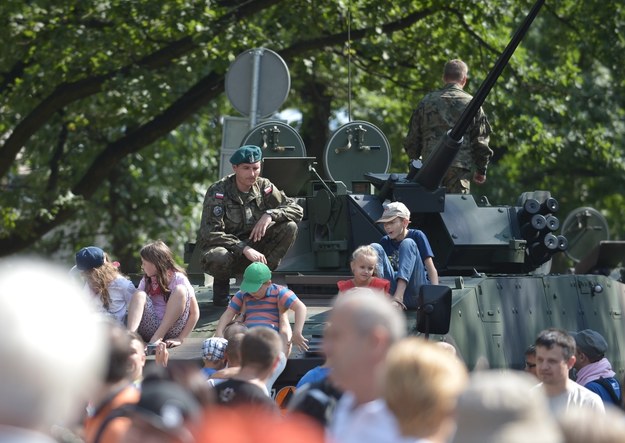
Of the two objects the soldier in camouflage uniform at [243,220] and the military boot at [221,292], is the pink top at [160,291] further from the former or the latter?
the military boot at [221,292]

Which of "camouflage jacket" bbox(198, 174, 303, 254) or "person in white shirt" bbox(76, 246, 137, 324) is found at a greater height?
"camouflage jacket" bbox(198, 174, 303, 254)

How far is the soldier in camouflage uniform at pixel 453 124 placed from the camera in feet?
36.2

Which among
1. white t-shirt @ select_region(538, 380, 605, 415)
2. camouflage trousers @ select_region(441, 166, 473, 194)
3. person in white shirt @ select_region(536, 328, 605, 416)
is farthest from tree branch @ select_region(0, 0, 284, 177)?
white t-shirt @ select_region(538, 380, 605, 415)

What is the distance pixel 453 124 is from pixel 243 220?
2.36 meters

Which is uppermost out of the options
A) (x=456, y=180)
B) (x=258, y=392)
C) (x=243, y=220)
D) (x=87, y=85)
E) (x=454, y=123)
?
(x=87, y=85)

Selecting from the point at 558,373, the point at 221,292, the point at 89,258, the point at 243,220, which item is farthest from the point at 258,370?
the point at 221,292

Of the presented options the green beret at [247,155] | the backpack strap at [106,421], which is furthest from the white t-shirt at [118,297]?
the backpack strap at [106,421]

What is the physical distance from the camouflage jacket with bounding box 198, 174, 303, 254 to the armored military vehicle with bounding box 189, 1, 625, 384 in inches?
21.7

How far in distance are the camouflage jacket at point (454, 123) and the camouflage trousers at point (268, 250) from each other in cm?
188

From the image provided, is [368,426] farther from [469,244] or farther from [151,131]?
[151,131]

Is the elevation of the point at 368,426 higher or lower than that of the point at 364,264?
lower

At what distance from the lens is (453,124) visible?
36.3 feet

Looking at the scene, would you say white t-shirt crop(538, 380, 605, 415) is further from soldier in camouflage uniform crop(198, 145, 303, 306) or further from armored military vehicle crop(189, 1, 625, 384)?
soldier in camouflage uniform crop(198, 145, 303, 306)

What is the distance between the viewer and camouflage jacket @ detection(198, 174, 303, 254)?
948 centimetres
